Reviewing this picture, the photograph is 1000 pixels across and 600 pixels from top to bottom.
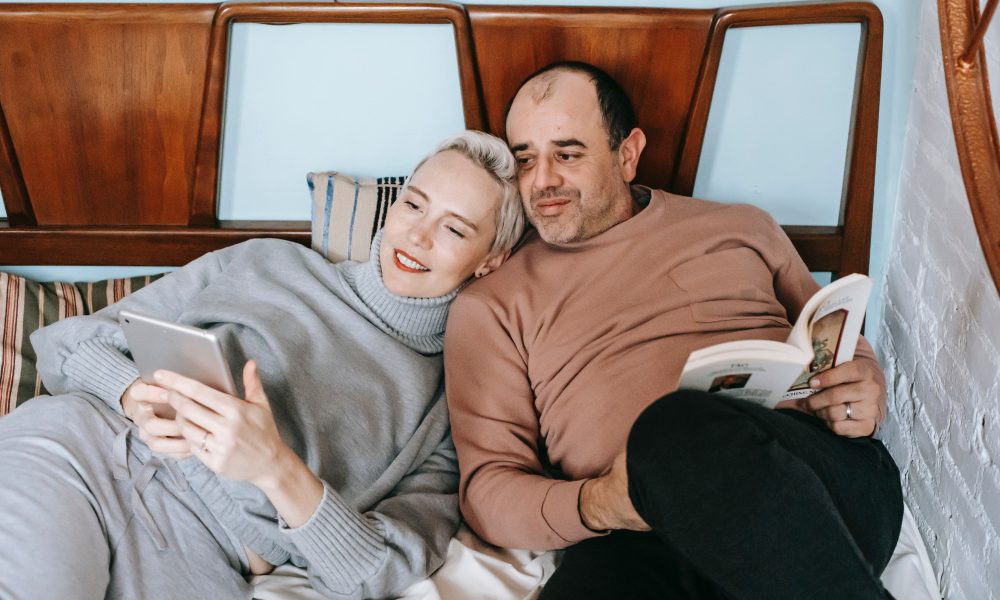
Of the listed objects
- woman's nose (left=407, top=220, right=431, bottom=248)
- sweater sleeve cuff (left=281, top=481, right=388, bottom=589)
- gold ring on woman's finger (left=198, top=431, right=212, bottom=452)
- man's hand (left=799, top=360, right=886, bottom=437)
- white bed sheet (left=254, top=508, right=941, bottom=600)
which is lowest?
white bed sheet (left=254, top=508, right=941, bottom=600)

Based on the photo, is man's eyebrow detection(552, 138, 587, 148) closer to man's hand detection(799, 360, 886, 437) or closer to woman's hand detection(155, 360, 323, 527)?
man's hand detection(799, 360, 886, 437)

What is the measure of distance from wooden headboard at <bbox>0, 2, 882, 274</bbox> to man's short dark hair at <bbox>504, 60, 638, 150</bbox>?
3.4 inches

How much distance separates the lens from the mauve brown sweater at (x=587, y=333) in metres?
1.45

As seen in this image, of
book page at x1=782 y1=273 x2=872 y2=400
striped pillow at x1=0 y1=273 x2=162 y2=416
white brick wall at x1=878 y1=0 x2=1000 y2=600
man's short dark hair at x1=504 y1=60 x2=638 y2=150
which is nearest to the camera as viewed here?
book page at x1=782 y1=273 x2=872 y2=400

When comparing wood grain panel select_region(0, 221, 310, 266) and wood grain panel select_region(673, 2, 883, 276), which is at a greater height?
wood grain panel select_region(673, 2, 883, 276)

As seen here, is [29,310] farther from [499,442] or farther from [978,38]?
[978,38]

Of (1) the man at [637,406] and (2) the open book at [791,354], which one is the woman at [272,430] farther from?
(2) the open book at [791,354]

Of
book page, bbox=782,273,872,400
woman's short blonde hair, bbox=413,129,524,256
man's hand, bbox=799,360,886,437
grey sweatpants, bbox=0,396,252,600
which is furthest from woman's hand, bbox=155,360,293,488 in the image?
man's hand, bbox=799,360,886,437

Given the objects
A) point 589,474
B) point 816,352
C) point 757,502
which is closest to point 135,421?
point 589,474

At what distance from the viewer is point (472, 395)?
149 cm

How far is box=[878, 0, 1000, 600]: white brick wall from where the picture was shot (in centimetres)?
141

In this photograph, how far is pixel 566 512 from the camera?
1.32 m

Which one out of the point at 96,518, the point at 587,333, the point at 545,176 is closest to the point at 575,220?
the point at 545,176

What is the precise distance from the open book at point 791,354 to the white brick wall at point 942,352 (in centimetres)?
27
